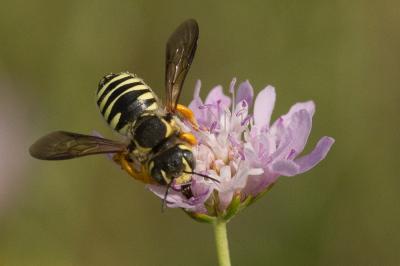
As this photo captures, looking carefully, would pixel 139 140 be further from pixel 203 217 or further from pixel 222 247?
pixel 222 247

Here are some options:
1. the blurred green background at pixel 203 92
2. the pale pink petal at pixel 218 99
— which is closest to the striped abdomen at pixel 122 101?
the pale pink petal at pixel 218 99

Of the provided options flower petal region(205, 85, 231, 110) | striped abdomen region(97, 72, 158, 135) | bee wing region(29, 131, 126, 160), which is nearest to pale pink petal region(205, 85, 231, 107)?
flower petal region(205, 85, 231, 110)

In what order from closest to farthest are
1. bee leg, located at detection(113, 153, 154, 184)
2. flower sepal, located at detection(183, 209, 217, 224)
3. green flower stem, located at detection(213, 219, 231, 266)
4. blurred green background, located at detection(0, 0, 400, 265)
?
green flower stem, located at detection(213, 219, 231, 266)
flower sepal, located at detection(183, 209, 217, 224)
bee leg, located at detection(113, 153, 154, 184)
blurred green background, located at detection(0, 0, 400, 265)

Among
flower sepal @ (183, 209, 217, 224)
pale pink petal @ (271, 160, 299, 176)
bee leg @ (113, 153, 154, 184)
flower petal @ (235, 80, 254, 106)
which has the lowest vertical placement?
flower sepal @ (183, 209, 217, 224)

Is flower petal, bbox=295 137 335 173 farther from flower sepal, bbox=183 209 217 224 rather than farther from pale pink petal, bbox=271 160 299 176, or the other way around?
flower sepal, bbox=183 209 217 224

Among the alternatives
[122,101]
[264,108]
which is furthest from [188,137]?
[264,108]

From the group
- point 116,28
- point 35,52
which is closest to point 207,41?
point 116,28

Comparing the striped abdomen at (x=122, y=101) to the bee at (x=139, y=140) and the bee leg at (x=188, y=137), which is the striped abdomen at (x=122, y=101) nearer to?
the bee at (x=139, y=140)
